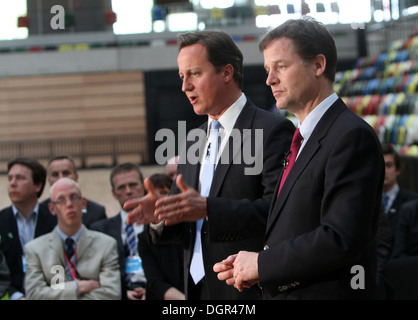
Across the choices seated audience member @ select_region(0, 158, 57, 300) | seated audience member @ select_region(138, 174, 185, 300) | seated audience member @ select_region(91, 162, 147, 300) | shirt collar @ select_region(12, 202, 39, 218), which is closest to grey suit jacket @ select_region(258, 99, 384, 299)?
seated audience member @ select_region(138, 174, 185, 300)

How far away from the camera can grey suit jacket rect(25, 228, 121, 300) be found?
3.16m

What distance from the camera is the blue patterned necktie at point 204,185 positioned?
2061 mm

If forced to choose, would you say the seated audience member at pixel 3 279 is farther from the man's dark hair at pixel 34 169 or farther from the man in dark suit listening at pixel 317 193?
the man in dark suit listening at pixel 317 193

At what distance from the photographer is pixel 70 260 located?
327 centimetres

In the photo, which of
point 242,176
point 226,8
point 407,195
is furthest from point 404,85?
point 242,176

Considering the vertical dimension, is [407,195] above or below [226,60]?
below

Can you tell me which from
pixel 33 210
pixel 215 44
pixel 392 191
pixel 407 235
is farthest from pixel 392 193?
pixel 215 44

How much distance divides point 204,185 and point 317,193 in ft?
2.19

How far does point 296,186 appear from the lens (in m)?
1.49

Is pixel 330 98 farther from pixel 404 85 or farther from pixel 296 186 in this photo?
pixel 404 85

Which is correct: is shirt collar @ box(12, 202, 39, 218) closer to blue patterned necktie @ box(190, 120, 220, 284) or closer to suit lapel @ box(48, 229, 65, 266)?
suit lapel @ box(48, 229, 65, 266)

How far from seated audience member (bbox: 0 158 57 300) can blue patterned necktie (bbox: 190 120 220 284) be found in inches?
68.6

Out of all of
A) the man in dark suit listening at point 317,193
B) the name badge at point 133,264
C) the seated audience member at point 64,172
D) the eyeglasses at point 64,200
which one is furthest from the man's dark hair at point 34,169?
the man in dark suit listening at point 317,193
